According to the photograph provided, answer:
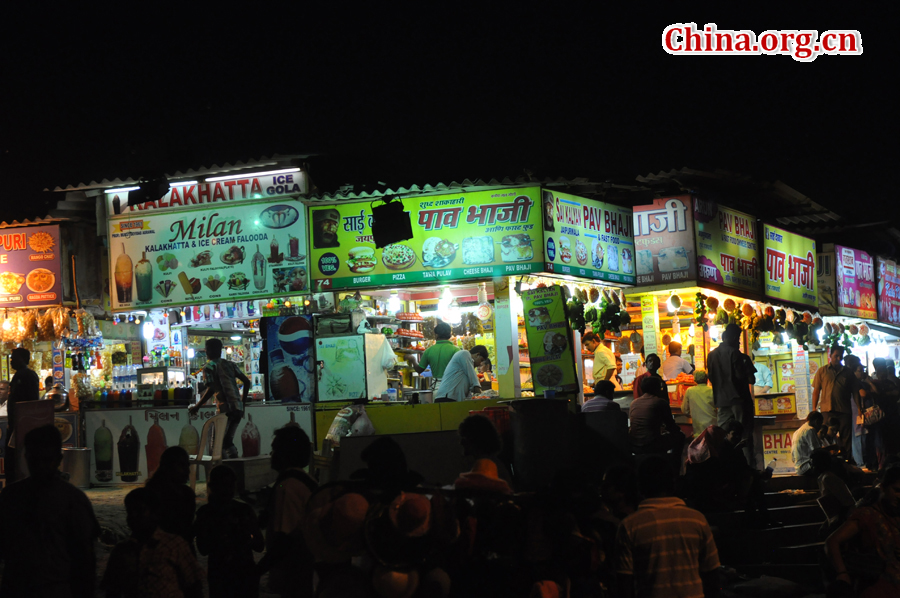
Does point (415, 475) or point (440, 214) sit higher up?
point (440, 214)

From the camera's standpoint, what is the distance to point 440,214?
12.8 meters

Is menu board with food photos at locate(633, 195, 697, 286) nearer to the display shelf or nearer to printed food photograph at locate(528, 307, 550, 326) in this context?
printed food photograph at locate(528, 307, 550, 326)

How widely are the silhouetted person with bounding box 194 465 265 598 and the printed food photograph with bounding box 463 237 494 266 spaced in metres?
7.73

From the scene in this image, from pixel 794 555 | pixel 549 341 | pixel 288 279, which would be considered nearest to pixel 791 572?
pixel 794 555

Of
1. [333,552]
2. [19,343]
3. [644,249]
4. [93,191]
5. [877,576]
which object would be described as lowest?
[877,576]

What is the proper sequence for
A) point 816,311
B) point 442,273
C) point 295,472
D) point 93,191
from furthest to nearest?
1. point 816,311
2. point 93,191
3. point 442,273
4. point 295,472

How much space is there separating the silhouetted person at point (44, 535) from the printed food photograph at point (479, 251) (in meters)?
8.40

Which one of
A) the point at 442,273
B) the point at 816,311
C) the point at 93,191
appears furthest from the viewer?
the point at 816,311

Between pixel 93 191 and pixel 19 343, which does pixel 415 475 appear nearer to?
pixel 93 191

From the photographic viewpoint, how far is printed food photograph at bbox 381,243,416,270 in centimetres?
1277

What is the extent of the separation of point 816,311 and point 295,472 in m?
16.6

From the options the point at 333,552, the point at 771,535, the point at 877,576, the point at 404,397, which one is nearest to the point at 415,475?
the point at 333,552

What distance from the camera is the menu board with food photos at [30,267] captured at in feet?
45.6

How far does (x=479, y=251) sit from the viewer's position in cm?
1259
